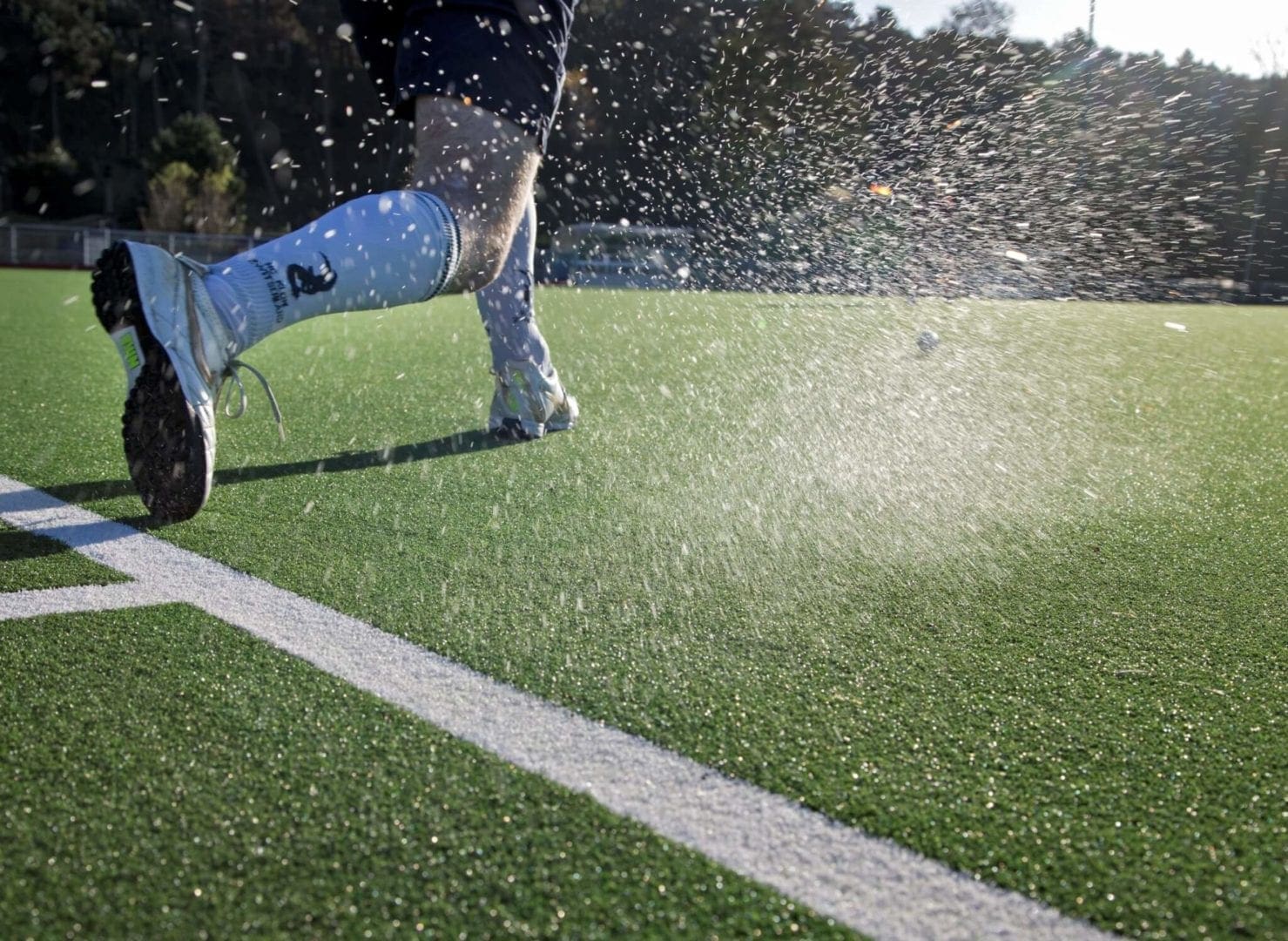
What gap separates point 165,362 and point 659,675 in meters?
1.02

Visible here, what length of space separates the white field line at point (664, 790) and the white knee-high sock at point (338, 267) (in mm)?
524

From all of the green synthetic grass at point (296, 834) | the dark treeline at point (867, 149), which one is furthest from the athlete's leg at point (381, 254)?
the dark treeline at point (867, 149)

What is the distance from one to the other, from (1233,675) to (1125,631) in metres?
0.19

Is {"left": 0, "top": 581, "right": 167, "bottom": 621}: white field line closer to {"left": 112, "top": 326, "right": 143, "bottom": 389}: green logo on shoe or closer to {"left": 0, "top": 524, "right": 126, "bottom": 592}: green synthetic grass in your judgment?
{"left": 0, "top": 524, "right": 126, "bottom": 592}: green synthetic grass

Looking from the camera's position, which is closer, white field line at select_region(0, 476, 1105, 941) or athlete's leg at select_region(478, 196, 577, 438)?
white field line at select_region(0, 476, 1105, 941)

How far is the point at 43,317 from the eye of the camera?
810 cm

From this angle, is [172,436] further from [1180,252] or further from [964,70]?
[1180,252]

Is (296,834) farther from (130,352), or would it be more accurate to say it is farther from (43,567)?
(130,352)

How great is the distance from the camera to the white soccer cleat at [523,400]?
10.5 ft

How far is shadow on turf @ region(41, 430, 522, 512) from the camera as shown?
2.38 metres

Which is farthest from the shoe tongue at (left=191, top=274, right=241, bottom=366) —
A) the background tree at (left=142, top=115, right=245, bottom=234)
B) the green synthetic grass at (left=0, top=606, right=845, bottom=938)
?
the background tree at (left=142, top=115, right=245, bottom=234)

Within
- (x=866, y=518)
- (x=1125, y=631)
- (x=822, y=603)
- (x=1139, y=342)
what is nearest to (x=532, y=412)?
(x=866, y=518)

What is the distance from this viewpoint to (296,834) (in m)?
1.01

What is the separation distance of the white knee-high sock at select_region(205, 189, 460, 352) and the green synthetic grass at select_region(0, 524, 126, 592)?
45 centimetres
